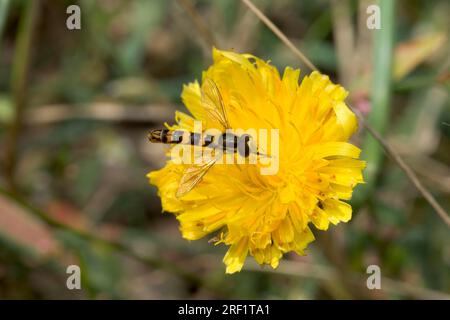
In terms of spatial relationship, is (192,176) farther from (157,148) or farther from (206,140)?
(157,148)

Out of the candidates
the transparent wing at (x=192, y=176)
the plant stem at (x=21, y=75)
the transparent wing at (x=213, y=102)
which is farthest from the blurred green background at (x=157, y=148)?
the transparent wing at (x=192, y=176)

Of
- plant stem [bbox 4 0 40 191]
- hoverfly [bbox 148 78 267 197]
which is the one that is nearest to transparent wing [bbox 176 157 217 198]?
hoverfly [bbox 148 78 267 197]

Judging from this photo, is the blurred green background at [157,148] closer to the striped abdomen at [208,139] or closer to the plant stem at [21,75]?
the plant stem at [21,75]

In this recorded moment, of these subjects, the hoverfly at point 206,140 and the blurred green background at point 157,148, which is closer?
the hoverfly at point 206,140

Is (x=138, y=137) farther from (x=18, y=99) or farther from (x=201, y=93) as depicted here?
(x=201, y=93)

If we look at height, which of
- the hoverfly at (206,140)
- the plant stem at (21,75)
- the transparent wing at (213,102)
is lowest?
the hoverfly at (206,140)

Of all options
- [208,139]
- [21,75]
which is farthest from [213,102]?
[21,75]

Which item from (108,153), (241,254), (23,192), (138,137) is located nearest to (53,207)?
(23,192)
